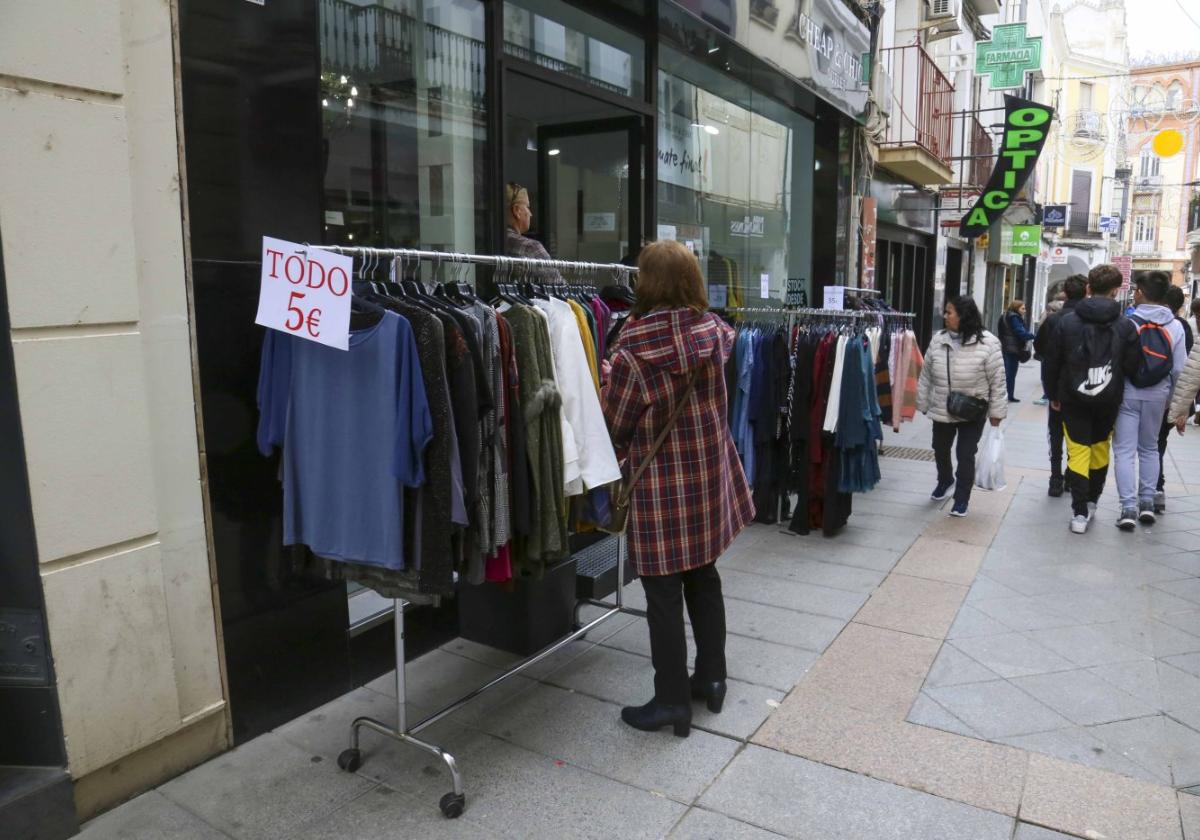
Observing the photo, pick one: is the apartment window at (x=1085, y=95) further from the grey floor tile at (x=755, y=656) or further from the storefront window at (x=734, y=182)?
the grey floor tile at (x=755, y=656)

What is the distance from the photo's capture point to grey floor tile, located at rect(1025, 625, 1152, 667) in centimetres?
421

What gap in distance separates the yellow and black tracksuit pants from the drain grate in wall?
278 cm

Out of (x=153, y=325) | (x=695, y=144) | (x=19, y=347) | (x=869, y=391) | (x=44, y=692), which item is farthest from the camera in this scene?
(x=695, y=144)

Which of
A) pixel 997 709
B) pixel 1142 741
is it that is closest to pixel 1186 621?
pixel 1142 741

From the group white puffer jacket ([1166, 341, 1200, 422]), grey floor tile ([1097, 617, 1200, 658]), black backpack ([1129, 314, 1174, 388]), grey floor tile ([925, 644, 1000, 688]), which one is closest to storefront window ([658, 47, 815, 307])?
black backpack ([1129, 314, 1174, 388])

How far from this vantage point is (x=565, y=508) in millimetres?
3285

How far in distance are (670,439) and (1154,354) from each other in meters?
4.78

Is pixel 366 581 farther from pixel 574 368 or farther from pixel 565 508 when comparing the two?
pixel 574 368

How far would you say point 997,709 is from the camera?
368 cm

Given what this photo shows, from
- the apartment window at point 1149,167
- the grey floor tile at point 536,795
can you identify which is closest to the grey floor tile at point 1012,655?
the grey floor tile at point 536,795

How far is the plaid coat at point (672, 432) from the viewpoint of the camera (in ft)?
10.6

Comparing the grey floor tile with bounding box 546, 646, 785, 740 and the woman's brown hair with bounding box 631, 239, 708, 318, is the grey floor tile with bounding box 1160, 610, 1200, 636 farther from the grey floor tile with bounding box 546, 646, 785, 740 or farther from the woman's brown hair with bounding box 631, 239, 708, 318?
the woman's brown hair with bounding box 631, 239, 708, 318

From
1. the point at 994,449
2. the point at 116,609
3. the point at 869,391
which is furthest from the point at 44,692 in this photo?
the point at 994,449

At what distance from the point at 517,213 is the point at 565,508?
2413 mm
